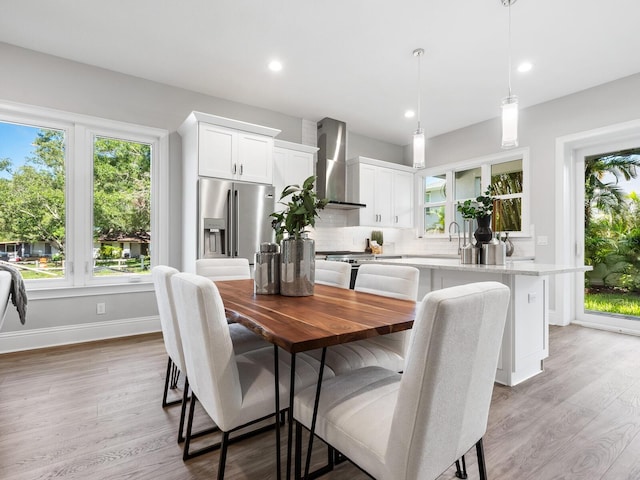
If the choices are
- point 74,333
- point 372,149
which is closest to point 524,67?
point 372,149

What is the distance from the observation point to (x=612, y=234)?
4.04 meters

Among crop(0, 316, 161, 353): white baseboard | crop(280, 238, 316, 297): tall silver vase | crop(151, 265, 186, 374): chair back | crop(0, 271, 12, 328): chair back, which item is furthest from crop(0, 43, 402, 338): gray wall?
crop(280, 238, 316, 297): tall silver vase

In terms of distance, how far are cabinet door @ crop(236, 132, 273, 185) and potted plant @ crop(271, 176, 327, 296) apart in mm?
2259

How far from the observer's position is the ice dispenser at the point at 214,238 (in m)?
3.58

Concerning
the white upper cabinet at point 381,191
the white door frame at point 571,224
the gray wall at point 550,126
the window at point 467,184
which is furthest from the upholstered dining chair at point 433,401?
the window at point 467,184

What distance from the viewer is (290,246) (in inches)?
67.4

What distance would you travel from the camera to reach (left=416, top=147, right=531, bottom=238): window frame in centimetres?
449

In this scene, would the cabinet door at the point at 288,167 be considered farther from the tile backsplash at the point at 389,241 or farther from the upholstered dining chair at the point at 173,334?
the upholstered dining chair at the point at 173,334

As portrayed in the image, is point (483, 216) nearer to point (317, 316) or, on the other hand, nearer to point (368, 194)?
point (317, 316)

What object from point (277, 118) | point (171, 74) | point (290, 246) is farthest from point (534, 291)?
point (171, 74)

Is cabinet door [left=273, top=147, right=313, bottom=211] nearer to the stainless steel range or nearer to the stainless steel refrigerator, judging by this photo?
the stainless steel refrigerator

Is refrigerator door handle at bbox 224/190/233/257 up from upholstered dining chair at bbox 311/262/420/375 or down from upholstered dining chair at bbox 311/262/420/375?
up

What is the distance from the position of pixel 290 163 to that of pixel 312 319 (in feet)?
11.7

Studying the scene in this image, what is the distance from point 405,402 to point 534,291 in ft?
7.22
